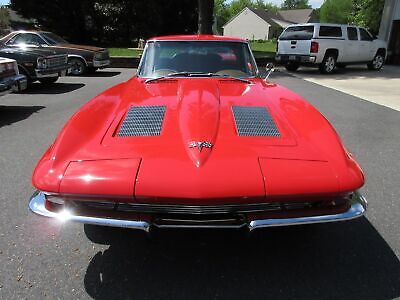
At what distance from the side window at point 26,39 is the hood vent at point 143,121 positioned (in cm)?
1032

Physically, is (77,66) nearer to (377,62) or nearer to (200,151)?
(200,151)

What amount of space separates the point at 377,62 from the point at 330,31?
3362mm

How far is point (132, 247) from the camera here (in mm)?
2822

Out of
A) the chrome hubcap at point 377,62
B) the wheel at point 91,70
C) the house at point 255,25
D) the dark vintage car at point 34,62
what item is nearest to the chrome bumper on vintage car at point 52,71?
the dark vintage car at point 34,62

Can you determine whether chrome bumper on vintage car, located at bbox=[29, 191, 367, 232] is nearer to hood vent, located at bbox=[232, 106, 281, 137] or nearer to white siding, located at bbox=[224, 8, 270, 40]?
hood vent, located at bbox=[232, 106, 281, 137]

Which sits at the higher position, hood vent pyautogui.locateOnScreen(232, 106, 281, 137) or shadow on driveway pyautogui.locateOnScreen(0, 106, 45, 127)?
hood vent pyautogui.locateOnScreen(232, 106, 281, 137)

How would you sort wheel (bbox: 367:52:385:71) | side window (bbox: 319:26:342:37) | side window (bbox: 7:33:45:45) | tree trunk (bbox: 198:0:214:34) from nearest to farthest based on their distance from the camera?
side window (bbox: 7:33:45:45) → side window (bbox: 319:26:342:37) → wheel (bbox: 367:52:385:71) → tree trunk (bbox: 198:0:214:34)

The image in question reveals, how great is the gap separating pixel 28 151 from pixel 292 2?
13834 centimetres

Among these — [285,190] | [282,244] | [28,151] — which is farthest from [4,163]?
[285,190]

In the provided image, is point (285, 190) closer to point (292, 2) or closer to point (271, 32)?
point (271, 32)

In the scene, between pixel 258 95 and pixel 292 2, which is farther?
pixel 292 2

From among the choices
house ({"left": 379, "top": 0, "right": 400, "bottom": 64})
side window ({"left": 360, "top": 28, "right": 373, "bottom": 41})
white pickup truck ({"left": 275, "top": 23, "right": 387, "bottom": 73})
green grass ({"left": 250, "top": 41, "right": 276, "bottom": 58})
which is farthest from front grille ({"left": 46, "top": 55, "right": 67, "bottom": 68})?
house ({"left": 379, "top": 0, "right": 400, "bottom": 64})

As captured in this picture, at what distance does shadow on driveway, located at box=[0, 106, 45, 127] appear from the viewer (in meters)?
6.72

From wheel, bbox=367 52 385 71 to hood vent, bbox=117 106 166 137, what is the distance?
15.4 m
